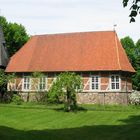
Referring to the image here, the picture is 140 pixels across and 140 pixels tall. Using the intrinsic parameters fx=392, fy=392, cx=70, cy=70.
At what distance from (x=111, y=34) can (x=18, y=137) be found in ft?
99.5

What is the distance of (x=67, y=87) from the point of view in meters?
34.3

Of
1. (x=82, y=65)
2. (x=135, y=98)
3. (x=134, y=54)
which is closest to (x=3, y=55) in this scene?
(x=82, y=65)

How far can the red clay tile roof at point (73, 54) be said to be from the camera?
1666 inches

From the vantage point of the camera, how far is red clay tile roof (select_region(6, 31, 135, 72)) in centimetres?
4231

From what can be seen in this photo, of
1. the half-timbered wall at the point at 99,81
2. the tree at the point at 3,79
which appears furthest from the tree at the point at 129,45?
the tree at the point at 3,79

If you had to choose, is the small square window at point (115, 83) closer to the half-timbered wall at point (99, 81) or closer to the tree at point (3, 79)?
the half-timbered wall at point (99, 81)

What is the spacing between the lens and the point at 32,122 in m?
27.7

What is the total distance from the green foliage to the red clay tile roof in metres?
→ 15.1

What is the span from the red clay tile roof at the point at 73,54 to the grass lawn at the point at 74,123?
8.51 m

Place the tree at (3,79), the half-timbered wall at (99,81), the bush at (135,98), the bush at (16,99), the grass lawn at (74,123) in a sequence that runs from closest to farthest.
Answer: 1. the grass lawn at (74,123)
2. the bush at (135,98)
3. the half-timbered wall at (99,81)
4. the bush at (16,99)
5. the tree at (3,79)

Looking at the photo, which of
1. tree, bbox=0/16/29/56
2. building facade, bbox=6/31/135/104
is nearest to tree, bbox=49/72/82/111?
building facade, bbox=6/31/135/104

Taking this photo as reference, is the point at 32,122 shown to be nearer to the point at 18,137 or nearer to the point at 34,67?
the point at 18,137

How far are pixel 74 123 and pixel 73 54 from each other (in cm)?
1831

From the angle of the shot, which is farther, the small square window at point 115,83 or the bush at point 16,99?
the bush at point 16,99
